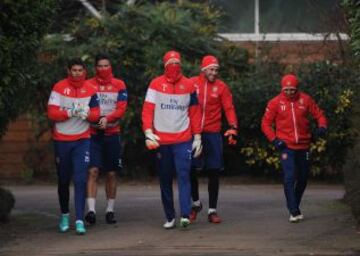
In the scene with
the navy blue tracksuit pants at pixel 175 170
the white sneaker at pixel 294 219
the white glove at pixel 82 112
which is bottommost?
the white sneaker at pixel 294 219

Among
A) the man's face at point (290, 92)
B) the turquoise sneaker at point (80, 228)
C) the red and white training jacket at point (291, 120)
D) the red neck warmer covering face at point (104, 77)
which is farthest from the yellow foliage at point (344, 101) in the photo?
the turquoise sneaker at point (80, 228)

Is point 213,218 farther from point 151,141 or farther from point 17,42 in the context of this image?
point 17,42

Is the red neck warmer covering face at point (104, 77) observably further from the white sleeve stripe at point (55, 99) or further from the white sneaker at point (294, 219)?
the white sneaker at point (294, 219)

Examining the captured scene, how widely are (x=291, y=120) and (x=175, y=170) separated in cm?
157

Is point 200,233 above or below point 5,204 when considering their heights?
below

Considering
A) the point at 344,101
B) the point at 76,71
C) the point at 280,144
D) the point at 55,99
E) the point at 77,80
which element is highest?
the point at 76,71

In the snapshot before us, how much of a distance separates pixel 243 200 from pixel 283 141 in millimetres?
2756

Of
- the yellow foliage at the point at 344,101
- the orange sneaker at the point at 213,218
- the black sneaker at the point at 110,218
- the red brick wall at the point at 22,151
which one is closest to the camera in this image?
the orange sneaker at the point at 213,218

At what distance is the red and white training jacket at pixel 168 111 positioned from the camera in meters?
10.2

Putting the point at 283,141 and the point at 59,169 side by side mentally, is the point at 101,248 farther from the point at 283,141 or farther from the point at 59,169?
the point at 283,141

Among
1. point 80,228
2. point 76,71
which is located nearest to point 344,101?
point 76,71

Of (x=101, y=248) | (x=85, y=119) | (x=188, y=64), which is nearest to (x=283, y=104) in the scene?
(x=85, y=119)

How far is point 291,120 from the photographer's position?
35.5 ft

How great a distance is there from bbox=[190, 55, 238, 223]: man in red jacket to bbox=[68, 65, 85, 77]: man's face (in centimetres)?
131
